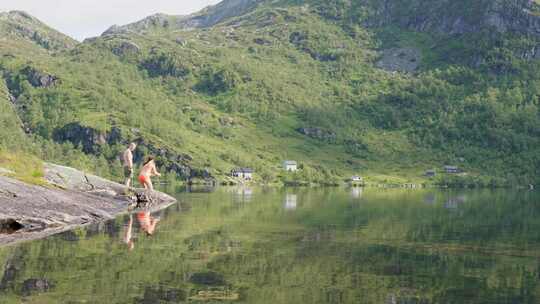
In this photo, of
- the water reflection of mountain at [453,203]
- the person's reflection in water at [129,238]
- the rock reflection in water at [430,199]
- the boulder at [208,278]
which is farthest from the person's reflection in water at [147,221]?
the rock reflection in water at [430,199]

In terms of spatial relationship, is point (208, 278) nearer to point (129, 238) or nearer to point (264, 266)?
point (264, 266)

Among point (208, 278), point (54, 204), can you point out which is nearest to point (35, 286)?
point (208, 278)

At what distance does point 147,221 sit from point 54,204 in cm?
661

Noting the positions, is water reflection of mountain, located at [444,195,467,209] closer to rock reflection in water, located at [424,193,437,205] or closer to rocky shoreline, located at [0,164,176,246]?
rock reflection in water, located at [424,193,437,205]

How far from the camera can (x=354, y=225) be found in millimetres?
58844

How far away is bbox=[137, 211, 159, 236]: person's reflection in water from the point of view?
148ft

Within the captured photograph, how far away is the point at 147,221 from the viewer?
168 feet

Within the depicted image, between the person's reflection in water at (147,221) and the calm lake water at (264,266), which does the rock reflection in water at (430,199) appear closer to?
the person's reflection in water at (147,221)

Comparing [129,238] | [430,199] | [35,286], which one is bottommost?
[35,286]

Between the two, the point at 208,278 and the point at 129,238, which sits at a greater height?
the point at 129,238

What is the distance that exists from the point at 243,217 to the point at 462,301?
1617 inches

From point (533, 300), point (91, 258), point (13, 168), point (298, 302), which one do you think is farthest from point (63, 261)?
point (13, 168)

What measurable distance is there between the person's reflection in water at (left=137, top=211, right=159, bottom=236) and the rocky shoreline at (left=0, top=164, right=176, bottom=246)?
1.81 m

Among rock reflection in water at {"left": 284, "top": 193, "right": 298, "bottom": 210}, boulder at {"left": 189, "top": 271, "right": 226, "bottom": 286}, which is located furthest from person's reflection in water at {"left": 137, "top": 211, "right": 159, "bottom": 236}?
rock reflection in water at {"left": 284, "top": 193, "right": 298, "bottom": 210}
